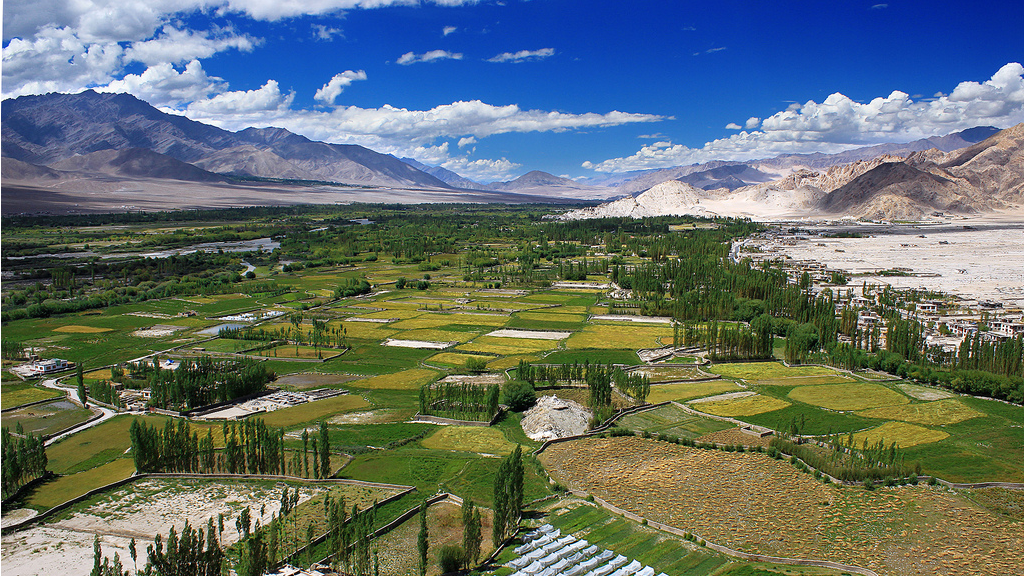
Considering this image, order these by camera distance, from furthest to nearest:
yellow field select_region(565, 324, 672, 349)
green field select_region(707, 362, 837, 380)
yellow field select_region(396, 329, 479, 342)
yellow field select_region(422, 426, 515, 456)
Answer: yellow field select_region(396, 329, 479, 342) < yellow field select_region(565, 324, 672, 349) < green field select_region(707, 362, 837, 380) < yellow field select_region(422, 426, 515, 456)

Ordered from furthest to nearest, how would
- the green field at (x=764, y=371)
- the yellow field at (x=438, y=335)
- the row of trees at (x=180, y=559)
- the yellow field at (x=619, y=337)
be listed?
the yellow field at (x=438, y=335), the yellow field at (x=619, y=337), the green field at (x=764, y=371), the row of trees at (x=180, y=559)

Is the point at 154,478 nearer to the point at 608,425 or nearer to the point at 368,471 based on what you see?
the point at 368,471

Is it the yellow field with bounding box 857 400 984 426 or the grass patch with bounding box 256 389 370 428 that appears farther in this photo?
the grass patch with bounding box 256 389 370 428

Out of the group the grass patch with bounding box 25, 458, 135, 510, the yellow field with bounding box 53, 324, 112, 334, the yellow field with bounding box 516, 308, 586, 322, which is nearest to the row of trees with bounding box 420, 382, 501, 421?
the grass patch with bounding box 25, 458, 135, 510

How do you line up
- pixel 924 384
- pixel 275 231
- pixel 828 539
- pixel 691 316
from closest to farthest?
pixel 828 539 < pixel 924 384 < pixel 691 316 < pixel 275 231

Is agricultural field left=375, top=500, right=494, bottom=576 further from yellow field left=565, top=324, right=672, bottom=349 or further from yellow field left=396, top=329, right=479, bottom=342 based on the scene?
yellow field left=396, top=329, right=479, bottom=342

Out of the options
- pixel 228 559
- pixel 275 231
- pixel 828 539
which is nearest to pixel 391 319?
pixel 228 559

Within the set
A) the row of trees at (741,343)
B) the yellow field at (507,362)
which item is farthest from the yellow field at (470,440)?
the row of trees at (741,343)

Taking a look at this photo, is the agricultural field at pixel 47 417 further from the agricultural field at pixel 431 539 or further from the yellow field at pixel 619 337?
the yellow field at pixel 619 337
